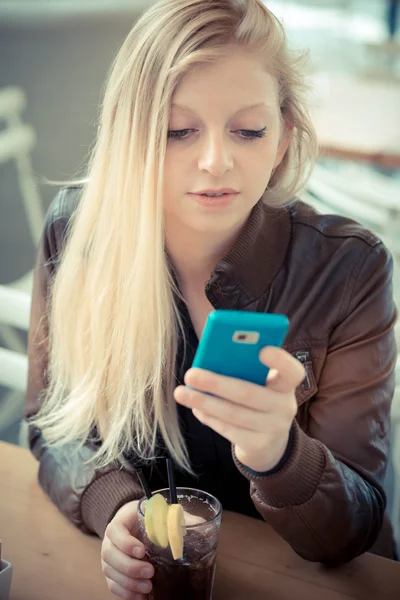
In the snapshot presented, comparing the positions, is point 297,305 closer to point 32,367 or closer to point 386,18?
point 32,367

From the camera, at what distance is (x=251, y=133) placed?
3.86 feet

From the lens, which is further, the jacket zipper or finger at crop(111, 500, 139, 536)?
the jacket zipper

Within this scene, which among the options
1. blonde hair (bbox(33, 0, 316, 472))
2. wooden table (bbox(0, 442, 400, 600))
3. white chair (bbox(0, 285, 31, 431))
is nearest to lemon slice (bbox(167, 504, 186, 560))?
wooden table (bbox(0, 442, 400, 600))

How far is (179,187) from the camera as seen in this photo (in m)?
1.18

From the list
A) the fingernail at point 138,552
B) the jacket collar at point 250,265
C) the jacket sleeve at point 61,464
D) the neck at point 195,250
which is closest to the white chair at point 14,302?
the jacket sleeve at point 61,464

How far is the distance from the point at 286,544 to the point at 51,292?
0.62 metres

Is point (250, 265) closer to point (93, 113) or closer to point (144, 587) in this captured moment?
point (144, 587)

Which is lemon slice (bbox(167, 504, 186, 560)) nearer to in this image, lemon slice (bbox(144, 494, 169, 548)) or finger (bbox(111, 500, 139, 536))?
lemon slice (bbox(144, 494, 169, 548))

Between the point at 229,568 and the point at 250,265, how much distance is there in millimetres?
485

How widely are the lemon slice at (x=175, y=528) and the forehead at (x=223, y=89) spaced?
556 mm

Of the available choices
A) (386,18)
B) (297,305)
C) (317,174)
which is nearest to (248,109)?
(297,305)

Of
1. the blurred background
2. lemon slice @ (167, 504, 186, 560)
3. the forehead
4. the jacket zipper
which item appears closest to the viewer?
lemon slice @ (167, 504, 186, 560)

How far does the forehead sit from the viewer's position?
1130 mm

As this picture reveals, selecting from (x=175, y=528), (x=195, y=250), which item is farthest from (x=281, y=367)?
(x=195, y=250)
